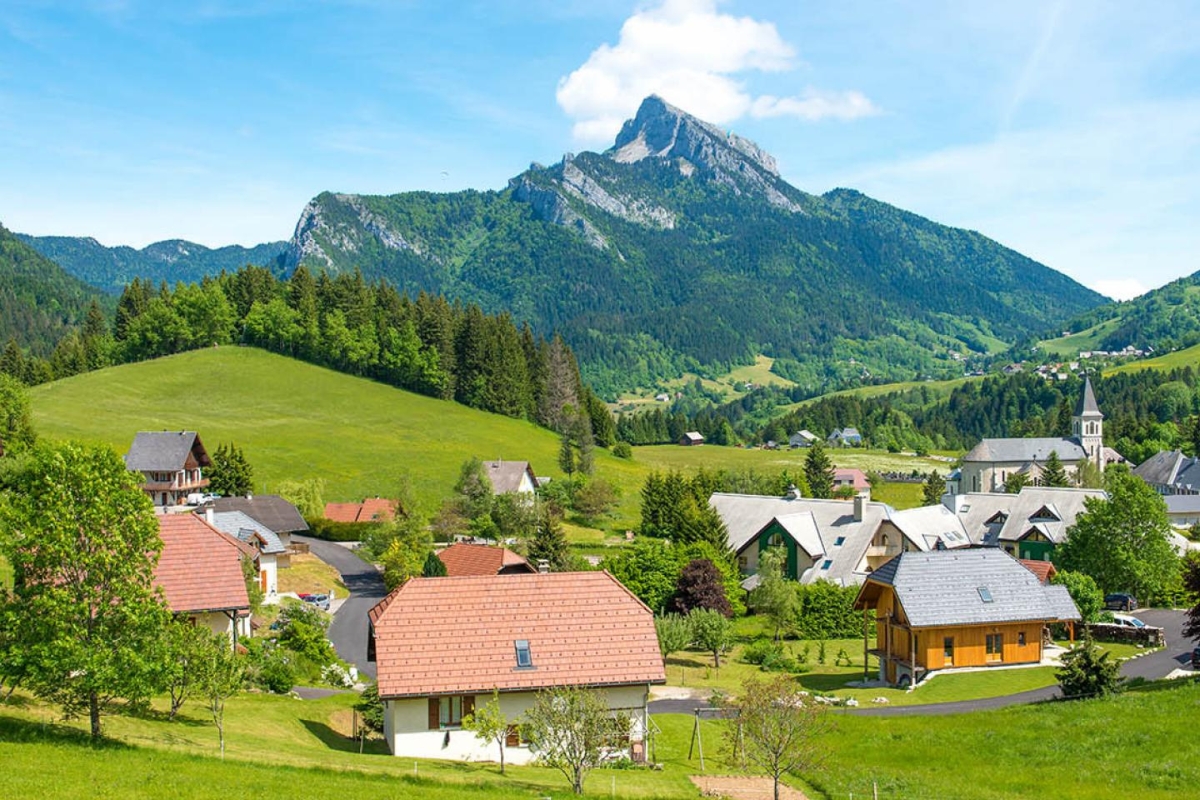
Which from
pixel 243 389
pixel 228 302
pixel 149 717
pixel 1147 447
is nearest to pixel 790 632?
pixel 149 717

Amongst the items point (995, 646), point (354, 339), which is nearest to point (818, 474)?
point (354, 339)

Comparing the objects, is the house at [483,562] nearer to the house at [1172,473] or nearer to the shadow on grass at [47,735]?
the shadow on grass at [47,735]

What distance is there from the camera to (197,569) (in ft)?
123

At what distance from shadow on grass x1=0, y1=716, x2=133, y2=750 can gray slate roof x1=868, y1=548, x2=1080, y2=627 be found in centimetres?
3240

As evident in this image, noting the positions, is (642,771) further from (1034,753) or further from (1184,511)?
(1184,511)

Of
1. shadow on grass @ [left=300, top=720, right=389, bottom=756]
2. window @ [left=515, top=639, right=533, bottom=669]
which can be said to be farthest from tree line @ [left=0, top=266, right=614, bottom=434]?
window @ [left=515, top=639, right=533, bottom=669]

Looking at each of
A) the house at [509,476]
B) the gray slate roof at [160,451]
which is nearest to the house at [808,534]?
the house at [509,476]

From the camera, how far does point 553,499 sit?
97.6m

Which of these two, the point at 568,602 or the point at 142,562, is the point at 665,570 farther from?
the point at 142,562

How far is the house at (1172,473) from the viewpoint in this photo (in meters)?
124

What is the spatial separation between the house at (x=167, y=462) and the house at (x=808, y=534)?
48.5 meters

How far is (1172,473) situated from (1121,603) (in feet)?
267

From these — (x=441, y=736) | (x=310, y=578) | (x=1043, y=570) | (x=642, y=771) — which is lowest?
(x=642, y=771)

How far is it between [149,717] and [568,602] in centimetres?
1305
